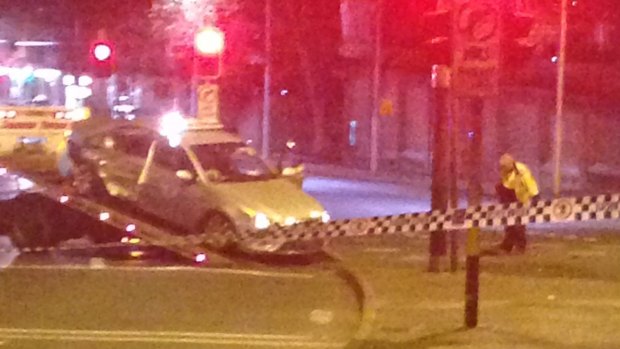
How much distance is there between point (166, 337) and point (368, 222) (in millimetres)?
2694

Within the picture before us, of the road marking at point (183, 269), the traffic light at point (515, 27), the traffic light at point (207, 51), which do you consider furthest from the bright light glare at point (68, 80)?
the traffic light at point (515, 27)

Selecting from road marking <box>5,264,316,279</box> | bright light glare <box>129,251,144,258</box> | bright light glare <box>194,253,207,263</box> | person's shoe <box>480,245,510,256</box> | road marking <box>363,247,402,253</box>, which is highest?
bright light glare <box>129,251,144,258</box>

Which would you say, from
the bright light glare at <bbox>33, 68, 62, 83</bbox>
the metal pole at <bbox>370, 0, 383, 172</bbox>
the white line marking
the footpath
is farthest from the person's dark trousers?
the metal pole at <bbox>370, 0, 383, 172</bbox>

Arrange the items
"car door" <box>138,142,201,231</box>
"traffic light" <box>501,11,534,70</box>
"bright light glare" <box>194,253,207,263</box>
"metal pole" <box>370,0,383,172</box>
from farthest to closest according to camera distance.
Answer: "metal pole" <box>370,0,383,172</box>, "car door" <box>138,142,201,231</box>, "bright light glare" <box>194,253,207,263</box>, "traffic light" <box>501,11,534,70</box>

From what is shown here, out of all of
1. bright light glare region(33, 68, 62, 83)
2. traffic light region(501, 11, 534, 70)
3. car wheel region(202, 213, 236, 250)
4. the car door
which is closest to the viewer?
traffic light region(501, 11, 534, 70)

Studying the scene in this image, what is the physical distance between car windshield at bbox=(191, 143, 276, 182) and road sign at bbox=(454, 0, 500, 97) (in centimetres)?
459

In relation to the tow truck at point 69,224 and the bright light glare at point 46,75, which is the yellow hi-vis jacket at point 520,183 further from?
the bright light glare at point 46,75

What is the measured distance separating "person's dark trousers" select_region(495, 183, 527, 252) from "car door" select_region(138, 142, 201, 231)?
428 cm

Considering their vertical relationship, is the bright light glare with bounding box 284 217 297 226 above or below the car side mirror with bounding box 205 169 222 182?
below

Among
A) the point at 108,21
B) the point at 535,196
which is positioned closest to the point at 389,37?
the point at 108,21

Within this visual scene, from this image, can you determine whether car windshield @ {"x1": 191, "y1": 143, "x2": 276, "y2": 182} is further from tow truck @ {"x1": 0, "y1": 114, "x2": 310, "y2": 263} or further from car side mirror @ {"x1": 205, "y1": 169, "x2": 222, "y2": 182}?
tow truck @ {"x1": 0, "y1": 114, "x2": 310, "y2": 263}

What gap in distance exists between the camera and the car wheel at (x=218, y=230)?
16.9 meters

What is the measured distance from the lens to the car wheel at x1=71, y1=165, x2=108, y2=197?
19.8 metres

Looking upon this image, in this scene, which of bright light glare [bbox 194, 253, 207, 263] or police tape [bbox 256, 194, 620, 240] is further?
bright light glare [bbox 194, 253, 207, 263]
